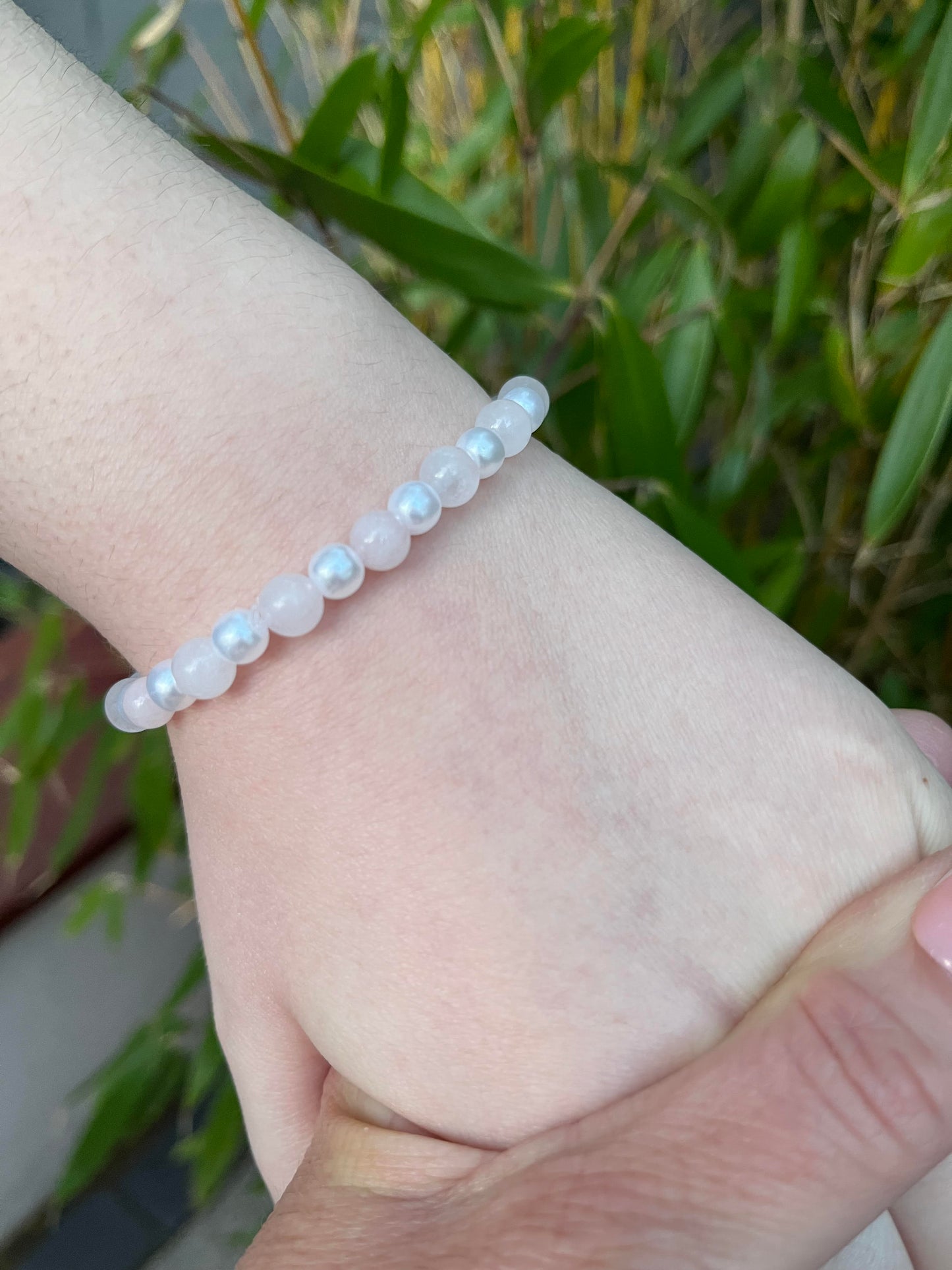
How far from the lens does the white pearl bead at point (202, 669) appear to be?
41cm

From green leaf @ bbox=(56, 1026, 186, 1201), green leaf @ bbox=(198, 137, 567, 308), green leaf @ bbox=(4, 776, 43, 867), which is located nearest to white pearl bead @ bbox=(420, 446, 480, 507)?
green leaf @ bbox=(198, 137, 567, 308)

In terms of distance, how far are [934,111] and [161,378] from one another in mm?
492

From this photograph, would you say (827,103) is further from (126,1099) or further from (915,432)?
(126,1099)

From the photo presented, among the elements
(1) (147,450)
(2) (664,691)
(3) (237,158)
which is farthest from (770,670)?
(3) (237,158)

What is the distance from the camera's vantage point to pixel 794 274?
2.19ft

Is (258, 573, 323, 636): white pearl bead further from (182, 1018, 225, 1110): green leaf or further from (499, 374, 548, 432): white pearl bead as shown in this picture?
(182, 1018, 225, 1110): green leaf

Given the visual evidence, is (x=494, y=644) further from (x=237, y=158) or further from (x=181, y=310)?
(x=237, y=158)

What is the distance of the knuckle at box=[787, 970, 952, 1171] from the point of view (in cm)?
34

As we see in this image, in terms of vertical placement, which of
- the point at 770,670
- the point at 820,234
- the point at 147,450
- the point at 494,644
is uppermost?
the point at 147,450

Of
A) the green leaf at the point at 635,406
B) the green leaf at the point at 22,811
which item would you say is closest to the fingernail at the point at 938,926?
the green leaf at the point at 635,406

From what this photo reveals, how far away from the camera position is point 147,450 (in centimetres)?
40

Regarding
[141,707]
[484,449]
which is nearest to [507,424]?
[484,449]

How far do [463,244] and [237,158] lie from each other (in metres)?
0.15

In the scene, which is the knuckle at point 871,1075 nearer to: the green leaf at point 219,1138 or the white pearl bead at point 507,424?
the white pearl bead at point 507,424
